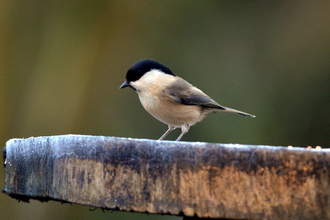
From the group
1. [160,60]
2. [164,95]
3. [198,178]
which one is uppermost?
[160,60]

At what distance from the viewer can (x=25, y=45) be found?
20.2 ft

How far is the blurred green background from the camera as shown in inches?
233

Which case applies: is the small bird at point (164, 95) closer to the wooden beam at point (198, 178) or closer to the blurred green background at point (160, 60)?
the wooden beam at point (198, 178)

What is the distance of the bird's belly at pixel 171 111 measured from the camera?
3.55 metres

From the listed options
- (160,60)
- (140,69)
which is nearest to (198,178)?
(140,69)

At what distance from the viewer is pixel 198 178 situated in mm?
1618

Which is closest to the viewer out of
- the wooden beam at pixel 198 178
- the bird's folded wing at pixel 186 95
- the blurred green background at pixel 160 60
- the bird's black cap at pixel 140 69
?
the wooden beam at pixel 198 178

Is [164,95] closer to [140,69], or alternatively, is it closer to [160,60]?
[140,69]

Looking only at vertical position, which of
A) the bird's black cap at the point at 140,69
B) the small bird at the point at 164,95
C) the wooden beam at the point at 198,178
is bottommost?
the wooden beam at the point at 198,178

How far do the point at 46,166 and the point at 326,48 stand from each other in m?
5.68

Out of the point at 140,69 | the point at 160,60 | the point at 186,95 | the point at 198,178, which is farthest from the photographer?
the point at 160,60

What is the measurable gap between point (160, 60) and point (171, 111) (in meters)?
3.10

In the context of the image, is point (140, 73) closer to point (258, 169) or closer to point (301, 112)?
point (258, 169)

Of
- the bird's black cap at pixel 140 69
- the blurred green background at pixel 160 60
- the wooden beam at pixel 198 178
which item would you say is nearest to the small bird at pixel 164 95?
the bird's black cap at pixel 140 69
